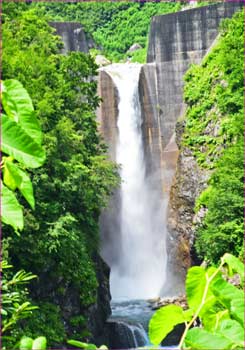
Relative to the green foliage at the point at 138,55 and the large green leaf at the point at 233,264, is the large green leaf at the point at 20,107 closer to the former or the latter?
the large green leaf at the point at 233,264

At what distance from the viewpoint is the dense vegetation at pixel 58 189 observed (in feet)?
41.5

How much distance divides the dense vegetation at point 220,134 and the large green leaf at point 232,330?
45.3ft

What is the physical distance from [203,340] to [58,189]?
1318cm

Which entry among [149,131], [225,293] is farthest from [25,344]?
[149,131]

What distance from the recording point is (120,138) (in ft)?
78.9

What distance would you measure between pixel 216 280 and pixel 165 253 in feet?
73.4

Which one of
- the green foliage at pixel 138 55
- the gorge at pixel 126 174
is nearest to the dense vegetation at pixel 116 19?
the green foliage at pixel 138 55

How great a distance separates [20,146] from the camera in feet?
3.49

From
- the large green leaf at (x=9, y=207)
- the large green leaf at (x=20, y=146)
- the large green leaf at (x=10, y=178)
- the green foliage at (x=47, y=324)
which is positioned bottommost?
the green foliage at (x=47, y=324)

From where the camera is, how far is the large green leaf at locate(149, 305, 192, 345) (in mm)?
1148

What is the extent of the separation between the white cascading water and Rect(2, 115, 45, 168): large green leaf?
73.2 feet

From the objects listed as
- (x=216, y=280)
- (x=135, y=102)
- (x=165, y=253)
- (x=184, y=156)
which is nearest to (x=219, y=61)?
(x=184, y=156)

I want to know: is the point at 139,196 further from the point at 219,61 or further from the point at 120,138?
the point at 219,61

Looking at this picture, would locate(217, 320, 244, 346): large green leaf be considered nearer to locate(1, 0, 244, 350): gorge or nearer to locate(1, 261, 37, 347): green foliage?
locate(1, 261, 37, 347): green foliage
